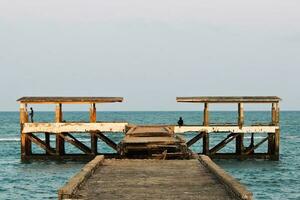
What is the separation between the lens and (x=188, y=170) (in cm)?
1438

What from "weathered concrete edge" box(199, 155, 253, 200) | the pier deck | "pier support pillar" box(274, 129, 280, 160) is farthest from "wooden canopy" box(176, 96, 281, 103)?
"weathered concrete edge" box(199, 155, 253, 200)

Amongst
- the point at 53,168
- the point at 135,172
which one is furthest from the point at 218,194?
the point at 53,168

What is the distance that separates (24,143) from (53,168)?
139 inches

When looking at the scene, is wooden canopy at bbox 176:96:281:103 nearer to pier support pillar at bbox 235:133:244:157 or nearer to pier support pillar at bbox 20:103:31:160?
pier support pillar at bbox 235:133:244:157

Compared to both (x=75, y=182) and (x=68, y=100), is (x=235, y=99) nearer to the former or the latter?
(x=68, y=100)

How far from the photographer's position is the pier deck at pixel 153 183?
10.7 m

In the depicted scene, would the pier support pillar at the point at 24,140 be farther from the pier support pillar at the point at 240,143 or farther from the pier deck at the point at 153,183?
the pier deck at the point at 153,183

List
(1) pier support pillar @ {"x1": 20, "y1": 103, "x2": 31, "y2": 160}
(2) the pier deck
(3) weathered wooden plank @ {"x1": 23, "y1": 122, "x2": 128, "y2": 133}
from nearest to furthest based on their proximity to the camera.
A: 1. (2) the pier deck
2. (3) weathered wooden plank @ {"x1": 23, "y1": 122, "x2": 128, "y2": 133}
3. (1) pier support pillar @ {"x1": 20, "y1": 103, "x2": 31, "y2": 160}

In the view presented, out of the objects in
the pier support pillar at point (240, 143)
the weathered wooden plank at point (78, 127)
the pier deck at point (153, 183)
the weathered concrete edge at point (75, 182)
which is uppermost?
the weathered concrete edge at point (75, 182)

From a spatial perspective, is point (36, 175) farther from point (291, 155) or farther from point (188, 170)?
point (291, 155)

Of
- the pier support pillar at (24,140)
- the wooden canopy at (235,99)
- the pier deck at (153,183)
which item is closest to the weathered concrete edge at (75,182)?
the pier deck at (153,183)

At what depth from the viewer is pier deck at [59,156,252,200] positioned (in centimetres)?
1069

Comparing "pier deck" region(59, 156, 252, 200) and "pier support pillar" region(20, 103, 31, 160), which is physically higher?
"pier deck" region(59, 156, 252, 200)

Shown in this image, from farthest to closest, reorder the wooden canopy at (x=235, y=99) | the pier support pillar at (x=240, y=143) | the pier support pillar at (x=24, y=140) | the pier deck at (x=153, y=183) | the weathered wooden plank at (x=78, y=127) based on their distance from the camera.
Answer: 1. the pier support pillar at (x=240, y=143)
2. the pier support pillar at (x=24, y=140)
3. the wooden canopy at (x=235, y=99)
4. the weathered wooden plank at (x=78, y=127)
5. the pier deck at (x=153, y=183)
